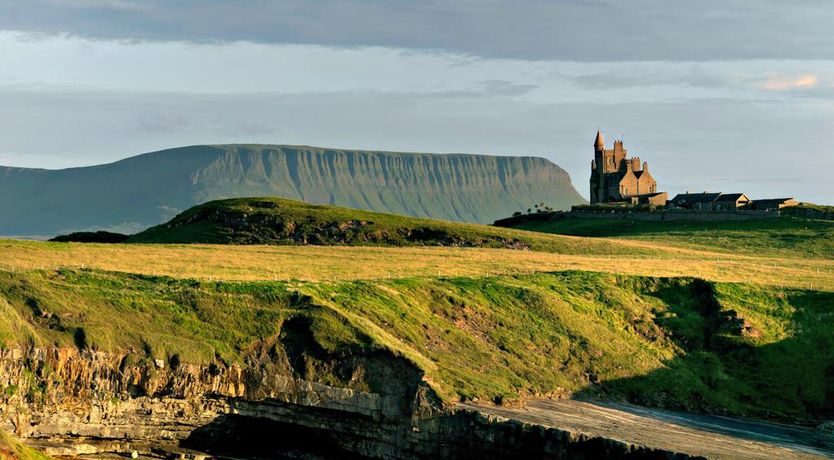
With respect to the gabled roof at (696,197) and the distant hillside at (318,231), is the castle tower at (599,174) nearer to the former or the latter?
the gabled roof at (696,197)

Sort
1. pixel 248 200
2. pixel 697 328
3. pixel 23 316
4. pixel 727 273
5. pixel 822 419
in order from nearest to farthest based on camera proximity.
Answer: pixel 23 316
pixel 822 419
pixel 697 328
pixel 727 273
pixel 248 200

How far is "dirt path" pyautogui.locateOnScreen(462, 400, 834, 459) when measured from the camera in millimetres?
56500

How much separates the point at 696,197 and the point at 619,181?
15.6 m

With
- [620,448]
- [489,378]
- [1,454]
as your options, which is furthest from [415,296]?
[1,454]

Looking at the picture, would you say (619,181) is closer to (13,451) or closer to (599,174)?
(599,174)

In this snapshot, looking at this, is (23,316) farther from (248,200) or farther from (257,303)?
(248,200)

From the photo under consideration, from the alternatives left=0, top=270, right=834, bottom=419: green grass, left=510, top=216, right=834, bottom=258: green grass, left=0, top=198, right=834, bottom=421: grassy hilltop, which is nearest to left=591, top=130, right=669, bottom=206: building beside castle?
left=510, top=216, right=834, bottom=258: green grass

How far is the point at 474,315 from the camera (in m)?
73.1

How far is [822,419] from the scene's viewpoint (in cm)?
7062

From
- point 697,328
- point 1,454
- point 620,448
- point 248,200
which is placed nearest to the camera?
point 1,454

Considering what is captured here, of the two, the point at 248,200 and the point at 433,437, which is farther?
the point at 248,200

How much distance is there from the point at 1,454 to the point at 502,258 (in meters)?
58.1

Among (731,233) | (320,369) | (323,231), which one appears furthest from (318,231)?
(320,369)

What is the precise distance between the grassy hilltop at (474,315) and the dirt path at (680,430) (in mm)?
2538
